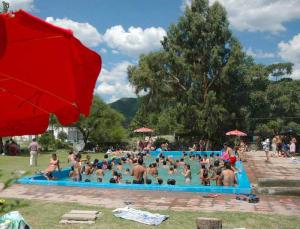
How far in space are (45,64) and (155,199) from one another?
7.74m

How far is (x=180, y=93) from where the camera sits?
Result: 34375 millimetres

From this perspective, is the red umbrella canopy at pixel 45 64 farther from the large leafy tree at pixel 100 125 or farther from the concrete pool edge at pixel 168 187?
the large leafy tree at pixel 100 125

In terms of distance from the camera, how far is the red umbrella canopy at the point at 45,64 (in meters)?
2.71

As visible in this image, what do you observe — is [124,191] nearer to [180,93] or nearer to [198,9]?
[180,93]

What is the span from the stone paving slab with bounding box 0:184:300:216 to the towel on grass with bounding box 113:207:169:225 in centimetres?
84

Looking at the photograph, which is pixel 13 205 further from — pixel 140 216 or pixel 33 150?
pixel 33 150

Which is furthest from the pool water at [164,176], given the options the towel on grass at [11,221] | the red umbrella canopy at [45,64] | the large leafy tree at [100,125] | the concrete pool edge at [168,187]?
the red umbrella canopy at [45,64]

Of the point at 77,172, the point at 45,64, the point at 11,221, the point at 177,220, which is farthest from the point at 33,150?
the point at 45,64

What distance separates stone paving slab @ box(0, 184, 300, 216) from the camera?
30.1 ft

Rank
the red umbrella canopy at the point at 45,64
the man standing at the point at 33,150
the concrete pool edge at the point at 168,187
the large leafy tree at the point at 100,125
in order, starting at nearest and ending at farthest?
the red umbrella canopy at the point at 45,64 < the concrete pool edge at the point at 168,187 < the man standing at the point at 33,150 < the large leafy tree at the point at 100,125

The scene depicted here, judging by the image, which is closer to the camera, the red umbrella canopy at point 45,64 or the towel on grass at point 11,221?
the red umbrella canopy at point 45,64

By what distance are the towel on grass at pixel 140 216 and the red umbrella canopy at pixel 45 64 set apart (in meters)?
4.73

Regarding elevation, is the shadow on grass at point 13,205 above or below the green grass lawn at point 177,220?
above

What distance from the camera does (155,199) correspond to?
10297mm
